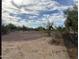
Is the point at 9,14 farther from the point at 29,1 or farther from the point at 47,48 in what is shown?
the point at 47,48

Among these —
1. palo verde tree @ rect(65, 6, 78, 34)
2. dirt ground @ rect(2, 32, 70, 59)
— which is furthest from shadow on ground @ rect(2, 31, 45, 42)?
palo verde tree @ rect(65, 6, 78, 34)

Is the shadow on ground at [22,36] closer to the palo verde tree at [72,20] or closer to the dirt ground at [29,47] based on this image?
the dirt ground at [29,47]

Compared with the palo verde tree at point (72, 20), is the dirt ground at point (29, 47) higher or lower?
lower

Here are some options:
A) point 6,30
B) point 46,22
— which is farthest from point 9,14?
point 46,22

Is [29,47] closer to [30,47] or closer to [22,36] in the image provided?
[30,47]

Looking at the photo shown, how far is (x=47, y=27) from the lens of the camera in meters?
2.50

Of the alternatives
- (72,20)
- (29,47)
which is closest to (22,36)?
(29,47)

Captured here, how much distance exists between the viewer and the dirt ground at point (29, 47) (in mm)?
2479

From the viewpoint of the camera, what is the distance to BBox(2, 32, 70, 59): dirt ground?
2.48 m

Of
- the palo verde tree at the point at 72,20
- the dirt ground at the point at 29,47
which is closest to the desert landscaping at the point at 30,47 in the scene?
the dirt ground at the point at 29,47

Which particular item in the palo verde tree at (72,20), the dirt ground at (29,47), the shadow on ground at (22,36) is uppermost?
the palo verde tree at (72,20)

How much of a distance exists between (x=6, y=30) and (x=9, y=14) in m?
0.16

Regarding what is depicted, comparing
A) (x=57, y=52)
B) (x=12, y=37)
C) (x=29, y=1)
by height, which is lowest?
(x=57, y=52)

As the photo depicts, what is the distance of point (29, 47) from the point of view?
2.49 metres
